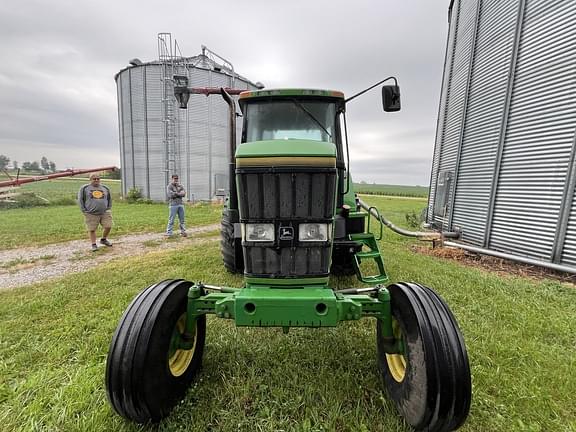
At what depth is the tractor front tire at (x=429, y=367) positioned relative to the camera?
1592 mm

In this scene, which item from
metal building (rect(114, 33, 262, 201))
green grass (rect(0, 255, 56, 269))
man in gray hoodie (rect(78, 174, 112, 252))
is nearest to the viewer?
green grass (rect(0, 255, 56, 269))

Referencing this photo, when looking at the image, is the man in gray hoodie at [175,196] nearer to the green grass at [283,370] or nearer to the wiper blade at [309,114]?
the green grass at [283,370]

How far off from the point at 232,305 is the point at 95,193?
19.7ft

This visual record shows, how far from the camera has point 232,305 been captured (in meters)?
1.94

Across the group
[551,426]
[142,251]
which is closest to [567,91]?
[551,426]

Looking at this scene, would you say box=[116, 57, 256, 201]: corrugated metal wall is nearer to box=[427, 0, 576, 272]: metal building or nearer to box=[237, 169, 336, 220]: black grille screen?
box=[427, 0, 576, 272]: metal building

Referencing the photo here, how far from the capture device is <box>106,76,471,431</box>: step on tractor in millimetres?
1672

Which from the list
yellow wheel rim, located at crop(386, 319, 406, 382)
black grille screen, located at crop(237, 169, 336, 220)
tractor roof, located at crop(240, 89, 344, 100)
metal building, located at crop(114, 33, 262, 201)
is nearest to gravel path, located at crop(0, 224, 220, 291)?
tractor roof, located at crop(240, 89, 344, 100)

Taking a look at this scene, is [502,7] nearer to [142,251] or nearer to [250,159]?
[250,159]

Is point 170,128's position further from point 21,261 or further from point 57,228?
point 21,261

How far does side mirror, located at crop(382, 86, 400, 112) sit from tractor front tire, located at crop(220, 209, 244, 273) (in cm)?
213

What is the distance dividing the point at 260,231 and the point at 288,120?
1.59 meters

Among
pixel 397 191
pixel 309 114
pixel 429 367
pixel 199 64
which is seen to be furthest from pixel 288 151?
pixel 397 191

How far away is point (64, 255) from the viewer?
627 cm
